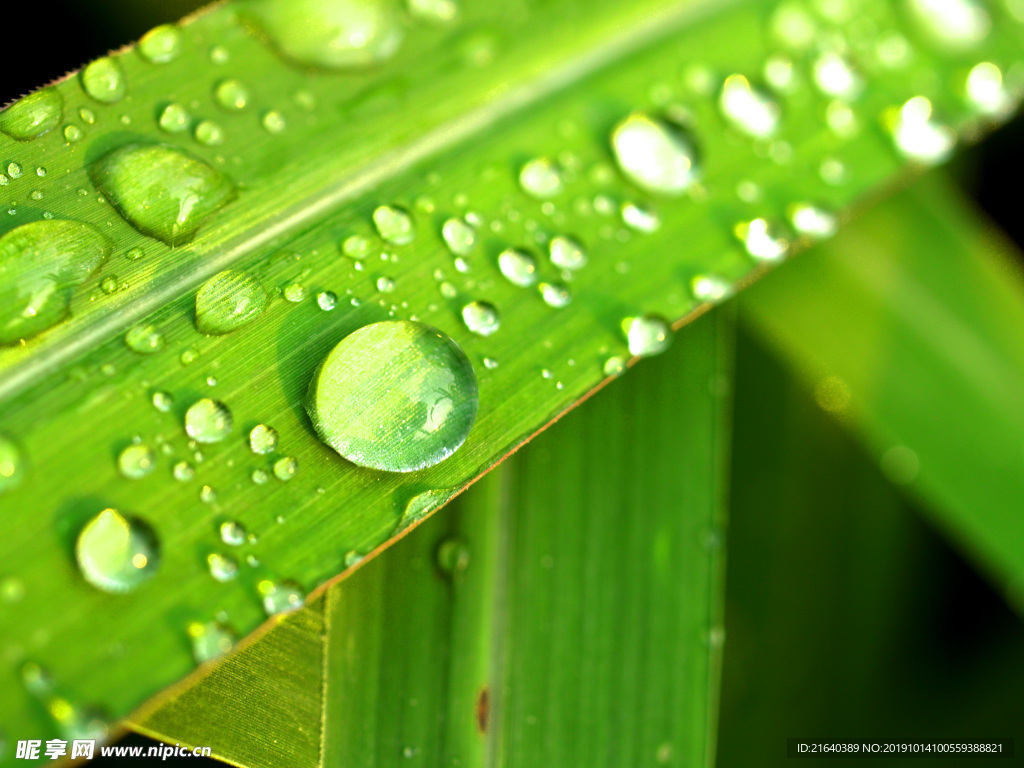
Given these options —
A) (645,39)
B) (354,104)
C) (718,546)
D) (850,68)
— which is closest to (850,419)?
(718,546)

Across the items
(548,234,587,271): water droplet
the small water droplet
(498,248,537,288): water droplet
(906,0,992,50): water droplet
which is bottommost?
(498,248,537,288): water droplet

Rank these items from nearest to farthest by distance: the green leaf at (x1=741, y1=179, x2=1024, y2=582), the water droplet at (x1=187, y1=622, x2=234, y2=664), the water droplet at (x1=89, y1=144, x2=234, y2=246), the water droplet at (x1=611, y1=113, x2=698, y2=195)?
the water droplet at (x1=187, y1=622, x2=234, y2=664)
the water droplet at (x1=89, y1=144, x2=234, y2=246)
the water droplet at (x1=611, y1=113, x2=698, y2=195)
the green leaf at (x1=741, y1=179, x2=1024, y2=582)

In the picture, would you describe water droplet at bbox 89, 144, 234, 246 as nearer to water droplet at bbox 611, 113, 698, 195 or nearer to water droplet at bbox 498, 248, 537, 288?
water droplet at bbox 498, 248, 537, 288

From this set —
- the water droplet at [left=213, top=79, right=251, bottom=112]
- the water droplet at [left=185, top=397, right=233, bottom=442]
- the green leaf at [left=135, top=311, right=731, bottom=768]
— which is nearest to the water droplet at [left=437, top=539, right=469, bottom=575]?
the green leaf at [left=135, top=311, right=731, bottom=768]

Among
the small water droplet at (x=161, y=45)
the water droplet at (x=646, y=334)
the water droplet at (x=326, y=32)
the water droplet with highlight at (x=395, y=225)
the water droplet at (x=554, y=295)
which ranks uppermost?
the water droplet at (x=326, y=32)

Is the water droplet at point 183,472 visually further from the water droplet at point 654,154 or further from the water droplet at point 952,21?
the water droplet at point 952,21

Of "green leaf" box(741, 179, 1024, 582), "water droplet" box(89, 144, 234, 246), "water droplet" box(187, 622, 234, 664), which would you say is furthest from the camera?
"green leaf" box(741, 179, 1024, 582)

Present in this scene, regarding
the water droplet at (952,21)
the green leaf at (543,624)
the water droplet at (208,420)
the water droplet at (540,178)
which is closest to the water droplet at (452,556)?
the green leaf at (543,624)

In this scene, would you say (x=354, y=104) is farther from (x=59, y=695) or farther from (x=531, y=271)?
(x=59, y=695)
